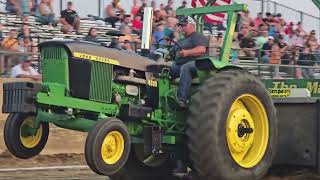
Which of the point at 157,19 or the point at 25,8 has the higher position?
the point at 25,8

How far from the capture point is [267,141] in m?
7.36

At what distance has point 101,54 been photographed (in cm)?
682

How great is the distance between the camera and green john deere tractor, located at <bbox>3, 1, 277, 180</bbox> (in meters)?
6.47

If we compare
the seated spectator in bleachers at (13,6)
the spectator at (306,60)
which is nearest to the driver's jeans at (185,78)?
the seated spectator in bleachers at (13,6)

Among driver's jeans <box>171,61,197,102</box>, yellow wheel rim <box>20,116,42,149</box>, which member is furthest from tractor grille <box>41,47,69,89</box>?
driver's jeans <box>171,61,197,102</box>

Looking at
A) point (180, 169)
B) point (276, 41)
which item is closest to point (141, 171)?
point (180, 169)

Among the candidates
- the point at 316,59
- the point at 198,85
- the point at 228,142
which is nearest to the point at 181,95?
the point at 198,85

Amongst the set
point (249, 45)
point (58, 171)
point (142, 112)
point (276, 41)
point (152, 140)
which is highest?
point (276, 41)

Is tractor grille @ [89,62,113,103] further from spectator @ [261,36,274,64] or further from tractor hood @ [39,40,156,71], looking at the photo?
spectator @ [261,36,274,64]

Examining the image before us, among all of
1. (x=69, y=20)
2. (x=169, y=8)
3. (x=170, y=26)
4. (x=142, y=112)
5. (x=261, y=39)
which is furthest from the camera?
(x=261, y=39)

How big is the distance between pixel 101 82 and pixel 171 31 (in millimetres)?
7707

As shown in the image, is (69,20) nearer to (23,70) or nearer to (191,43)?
(23,70)

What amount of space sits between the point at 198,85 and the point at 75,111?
1.39 metres

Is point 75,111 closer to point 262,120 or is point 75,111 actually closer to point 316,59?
point 262,120
